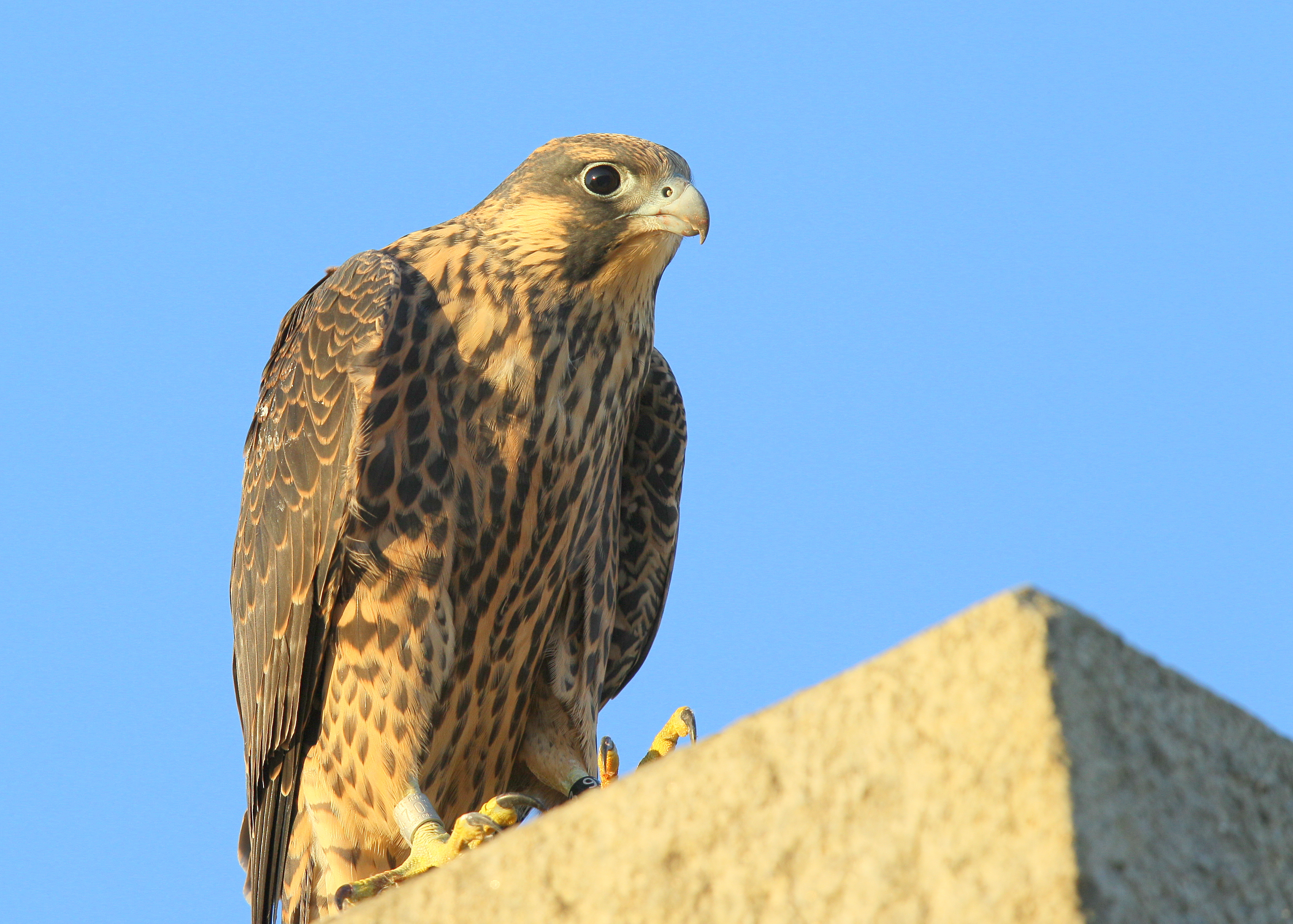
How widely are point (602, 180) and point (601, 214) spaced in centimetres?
15

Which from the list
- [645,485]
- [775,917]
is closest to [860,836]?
[775,917]

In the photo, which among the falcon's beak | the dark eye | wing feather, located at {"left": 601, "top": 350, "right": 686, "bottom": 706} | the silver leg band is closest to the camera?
the silver leg band

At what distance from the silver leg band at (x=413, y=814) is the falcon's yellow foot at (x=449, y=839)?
0.20ft

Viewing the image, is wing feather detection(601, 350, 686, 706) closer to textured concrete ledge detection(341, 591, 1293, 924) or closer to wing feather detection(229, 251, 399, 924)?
wing feather detection(229, 251, 399, 924)

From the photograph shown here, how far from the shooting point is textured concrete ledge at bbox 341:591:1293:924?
1521 millimetres

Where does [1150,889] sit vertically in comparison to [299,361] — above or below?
below

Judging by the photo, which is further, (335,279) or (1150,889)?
(335,279)

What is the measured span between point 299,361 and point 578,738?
144 centimetres

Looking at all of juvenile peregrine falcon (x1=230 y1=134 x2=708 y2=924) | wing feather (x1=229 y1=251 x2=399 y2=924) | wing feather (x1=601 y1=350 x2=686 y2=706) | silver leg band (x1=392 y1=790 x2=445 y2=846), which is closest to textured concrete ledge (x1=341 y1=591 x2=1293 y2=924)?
juvenile peregrine falcon (x1=230 y1=134 x2=708 y2=924)

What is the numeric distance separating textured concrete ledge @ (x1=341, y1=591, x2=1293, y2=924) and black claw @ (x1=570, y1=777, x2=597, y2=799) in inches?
108

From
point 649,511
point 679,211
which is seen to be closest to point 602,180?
point 679,211

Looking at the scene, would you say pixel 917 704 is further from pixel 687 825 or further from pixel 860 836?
pixel 687 825

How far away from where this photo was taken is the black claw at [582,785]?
4602 mm

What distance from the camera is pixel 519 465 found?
4207 mm
